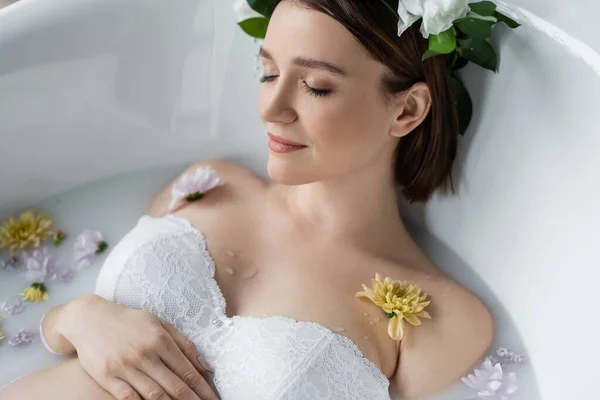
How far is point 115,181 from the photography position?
5.78 feet

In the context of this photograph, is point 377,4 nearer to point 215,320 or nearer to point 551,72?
point 551,72

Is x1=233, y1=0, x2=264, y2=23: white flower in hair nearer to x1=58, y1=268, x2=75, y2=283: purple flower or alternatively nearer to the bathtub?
the bathtub

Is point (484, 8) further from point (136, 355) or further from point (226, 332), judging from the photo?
point (136, 355)

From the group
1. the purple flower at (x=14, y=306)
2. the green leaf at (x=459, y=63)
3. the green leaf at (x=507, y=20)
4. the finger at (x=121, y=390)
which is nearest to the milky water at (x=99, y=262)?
the purple flower at (x=14, y=306)

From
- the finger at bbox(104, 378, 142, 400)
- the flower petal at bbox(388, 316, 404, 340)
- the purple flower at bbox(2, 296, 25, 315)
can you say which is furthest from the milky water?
the finger at bbox(104, 378, 142, 400)

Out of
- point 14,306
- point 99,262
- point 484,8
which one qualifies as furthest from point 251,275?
point 484,8

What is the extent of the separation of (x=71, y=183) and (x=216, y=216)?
1.49 feet

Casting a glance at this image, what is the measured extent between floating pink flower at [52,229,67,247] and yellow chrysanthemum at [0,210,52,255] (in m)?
0.02

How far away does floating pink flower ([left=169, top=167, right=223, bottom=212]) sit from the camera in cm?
152

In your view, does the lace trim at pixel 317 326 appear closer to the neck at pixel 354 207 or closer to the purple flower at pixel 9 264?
the neck at pixel 354 207

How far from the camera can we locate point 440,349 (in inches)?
52.6

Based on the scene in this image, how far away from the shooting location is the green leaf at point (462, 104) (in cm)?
145

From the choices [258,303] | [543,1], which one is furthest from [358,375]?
[543,1]

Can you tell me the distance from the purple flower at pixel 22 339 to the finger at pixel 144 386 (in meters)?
0.38
